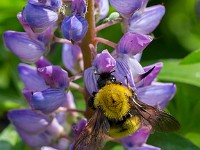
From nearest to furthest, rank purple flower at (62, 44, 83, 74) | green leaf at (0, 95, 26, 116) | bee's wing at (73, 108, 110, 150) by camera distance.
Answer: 1. bee's wing at (73, 108, 110, 150)
2. purple flower at (62, 44, 83, 74)
3. green leaf at (0, 95, 26, 116)

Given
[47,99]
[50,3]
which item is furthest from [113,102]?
[50,3]

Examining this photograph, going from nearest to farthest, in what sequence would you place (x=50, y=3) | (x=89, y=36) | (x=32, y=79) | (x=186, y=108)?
(x=50, y=3) → (x=89, y=36) → (x=32, y=79) → (x=186, y=108)


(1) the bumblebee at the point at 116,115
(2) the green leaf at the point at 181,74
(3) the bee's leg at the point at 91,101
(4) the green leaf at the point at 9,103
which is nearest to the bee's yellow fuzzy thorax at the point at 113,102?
(1) the bumblebee at the point at 116,115

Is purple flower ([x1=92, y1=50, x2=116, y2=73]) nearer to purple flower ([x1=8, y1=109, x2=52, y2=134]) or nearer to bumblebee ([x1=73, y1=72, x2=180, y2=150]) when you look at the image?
bumblebee ([x1=73, y1=72, x2=180, y2=150])

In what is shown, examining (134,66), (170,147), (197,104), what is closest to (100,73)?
(134,66)

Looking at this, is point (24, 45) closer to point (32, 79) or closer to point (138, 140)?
point (32, 79)

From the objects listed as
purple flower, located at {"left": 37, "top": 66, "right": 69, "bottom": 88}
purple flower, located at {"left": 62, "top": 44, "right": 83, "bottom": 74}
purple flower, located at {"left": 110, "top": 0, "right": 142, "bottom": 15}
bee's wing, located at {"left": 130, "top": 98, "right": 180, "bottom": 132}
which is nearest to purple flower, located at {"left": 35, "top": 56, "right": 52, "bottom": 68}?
purple flower, located at {"left": 37, "top": 66, "right": 69, "bottom": 88}

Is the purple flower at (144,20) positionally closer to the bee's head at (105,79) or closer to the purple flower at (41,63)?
the bee's head at (105,79)
